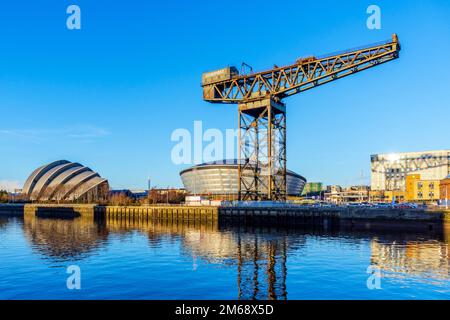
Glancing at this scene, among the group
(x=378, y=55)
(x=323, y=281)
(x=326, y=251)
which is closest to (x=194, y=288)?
(x=323, y=281)

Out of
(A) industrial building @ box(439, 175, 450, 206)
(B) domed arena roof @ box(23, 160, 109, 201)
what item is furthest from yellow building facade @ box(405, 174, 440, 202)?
(B) domed arena roof @ box(23, 160, 109, 201)

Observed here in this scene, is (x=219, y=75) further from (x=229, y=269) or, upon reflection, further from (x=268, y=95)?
(x=229, y=269)

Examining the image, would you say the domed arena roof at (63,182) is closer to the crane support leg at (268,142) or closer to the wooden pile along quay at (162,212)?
the wooden pile along quay at (162,212)

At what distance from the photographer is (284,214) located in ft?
209

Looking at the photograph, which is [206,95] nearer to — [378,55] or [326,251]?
[378,55]

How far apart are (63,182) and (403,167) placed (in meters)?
147

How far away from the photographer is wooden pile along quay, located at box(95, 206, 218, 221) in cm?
7369

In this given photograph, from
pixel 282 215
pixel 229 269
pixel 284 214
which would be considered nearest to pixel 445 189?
pixel 284 214

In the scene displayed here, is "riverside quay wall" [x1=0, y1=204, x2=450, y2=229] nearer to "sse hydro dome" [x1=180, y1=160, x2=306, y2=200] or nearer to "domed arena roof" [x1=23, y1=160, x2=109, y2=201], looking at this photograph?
A: "domed arena roof" [x1=23, y1=160, x2=109, y2=201]

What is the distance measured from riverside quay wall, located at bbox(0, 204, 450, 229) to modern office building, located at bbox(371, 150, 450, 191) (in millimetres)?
112462

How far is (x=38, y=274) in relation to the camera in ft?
82.0

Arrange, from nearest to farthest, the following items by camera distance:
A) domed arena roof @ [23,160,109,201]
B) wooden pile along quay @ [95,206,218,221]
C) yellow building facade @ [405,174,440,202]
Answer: wooden pile along quay @ [95,206,218,221] → yellow building facade @ [405,174,440,202] → domed arena roof @ [23,160,109,201]

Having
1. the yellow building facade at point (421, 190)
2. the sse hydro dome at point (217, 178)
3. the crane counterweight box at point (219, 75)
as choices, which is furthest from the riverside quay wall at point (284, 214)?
the yellow building facade at point (421, 190)
